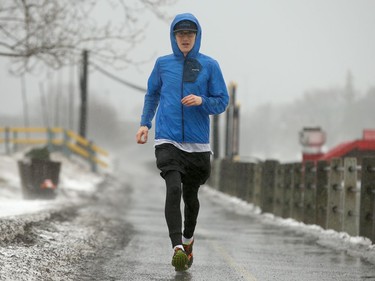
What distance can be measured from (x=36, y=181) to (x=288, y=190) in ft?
18.8

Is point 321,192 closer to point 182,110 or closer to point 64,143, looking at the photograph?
point 182,110

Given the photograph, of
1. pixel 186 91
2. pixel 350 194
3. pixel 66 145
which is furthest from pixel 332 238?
pixel 66 145

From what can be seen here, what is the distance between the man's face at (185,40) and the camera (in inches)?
310

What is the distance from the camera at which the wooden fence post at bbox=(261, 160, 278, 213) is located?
61.4 ft

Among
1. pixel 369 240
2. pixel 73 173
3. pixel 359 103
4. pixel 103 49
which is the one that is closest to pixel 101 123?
pixel 359 103

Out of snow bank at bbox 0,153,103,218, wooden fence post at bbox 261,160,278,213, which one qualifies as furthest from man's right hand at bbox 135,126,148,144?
wooden fence post at bbox 261,160,278,213

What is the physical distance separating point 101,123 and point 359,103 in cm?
5498

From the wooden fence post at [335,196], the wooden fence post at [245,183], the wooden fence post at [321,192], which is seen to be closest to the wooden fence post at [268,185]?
the wooden fence post at [245,183]

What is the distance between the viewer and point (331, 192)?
43.3 feet

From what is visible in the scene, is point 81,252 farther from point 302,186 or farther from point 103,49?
point 103,49

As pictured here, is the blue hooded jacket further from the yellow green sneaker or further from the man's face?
the yellow green sneaker

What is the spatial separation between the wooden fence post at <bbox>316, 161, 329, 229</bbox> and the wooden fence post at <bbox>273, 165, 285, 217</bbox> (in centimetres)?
307

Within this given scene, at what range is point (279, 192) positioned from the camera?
58.0ft

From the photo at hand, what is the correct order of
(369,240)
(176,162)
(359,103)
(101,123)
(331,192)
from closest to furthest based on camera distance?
1. (176,162)
2. (369,240)
3. (331,192)
4. (101,123)
5. (359,103)
